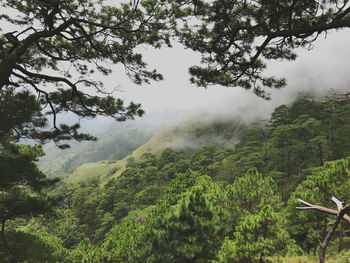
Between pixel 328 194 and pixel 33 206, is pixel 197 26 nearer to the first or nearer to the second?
pixel 33 206

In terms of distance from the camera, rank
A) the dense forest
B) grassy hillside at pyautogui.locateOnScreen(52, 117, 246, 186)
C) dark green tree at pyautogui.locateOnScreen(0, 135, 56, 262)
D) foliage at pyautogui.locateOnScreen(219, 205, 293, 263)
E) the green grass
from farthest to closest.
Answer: the green grass, grassy hillside at pyautogui.locateOnScreen(52, 117, 246, 186), foliage at pyautogui.locateOnScreen(219, 205, 293, 263), the dense forest, dark green tree at pyautogui.locateOnScreen(0, 135, 56, 262)

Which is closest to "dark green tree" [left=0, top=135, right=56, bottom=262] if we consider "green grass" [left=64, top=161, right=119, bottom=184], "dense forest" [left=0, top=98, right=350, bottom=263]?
"dense forest" [left=0, top=98, right=350, bottom=263]

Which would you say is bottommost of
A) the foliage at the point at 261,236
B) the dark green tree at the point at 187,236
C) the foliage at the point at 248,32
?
the foliage at the point at 261,236

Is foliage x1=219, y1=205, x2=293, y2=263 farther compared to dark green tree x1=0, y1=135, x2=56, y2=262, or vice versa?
foliage x1=219, y1=205, x2=293, y2=263

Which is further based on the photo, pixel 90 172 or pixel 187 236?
pixel 90 172

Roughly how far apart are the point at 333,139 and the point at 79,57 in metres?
32.1

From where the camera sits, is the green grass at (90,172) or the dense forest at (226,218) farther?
the green grass at (90,172)

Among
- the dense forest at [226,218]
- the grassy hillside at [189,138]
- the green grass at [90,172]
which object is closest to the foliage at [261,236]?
the dense forest at [226,218]

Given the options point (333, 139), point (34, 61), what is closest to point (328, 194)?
point (34, 61)

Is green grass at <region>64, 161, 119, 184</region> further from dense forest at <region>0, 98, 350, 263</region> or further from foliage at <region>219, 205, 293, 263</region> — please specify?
foliage at <region>219, 205, 293, 263</region>

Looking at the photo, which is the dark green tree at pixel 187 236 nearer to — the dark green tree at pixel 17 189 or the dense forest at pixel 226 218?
the dense forest at pixel 226 218

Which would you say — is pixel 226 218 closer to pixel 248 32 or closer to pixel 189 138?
pixel 248 32

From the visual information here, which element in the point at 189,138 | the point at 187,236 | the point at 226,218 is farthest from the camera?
the point at 189,138

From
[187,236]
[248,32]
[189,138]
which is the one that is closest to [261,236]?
[187,236]
